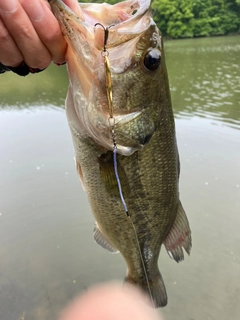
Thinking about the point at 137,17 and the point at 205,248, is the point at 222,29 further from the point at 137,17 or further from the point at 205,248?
the point at 137,17

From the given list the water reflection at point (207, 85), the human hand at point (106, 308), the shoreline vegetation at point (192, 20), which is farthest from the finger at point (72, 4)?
the shoreline vegetation at point (192, 20)

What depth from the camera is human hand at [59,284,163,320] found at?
10.5 feet

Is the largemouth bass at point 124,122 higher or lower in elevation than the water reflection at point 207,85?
Answer: higher

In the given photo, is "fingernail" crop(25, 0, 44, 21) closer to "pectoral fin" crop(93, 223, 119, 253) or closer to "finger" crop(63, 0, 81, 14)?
"finger" crop(63, 0, 81, 14)

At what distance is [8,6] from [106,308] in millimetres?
3257

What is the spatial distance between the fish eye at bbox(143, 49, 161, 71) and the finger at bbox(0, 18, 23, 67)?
1.73 ft

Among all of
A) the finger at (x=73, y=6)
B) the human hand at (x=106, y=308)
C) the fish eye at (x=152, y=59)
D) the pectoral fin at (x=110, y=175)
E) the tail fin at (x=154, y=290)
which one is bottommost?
the human hand at (x=106, y=308)

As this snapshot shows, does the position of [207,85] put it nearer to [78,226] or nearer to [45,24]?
[78,226]

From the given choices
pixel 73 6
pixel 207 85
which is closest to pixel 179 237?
pixel 73 6

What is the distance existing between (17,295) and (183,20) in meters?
41.7

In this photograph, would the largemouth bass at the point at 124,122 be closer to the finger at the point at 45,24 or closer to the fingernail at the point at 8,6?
the finger at the point at 45,24

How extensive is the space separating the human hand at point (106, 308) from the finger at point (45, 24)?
2.43m

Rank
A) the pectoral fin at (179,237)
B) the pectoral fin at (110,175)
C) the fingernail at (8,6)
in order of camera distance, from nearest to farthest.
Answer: the fingernail at (8,6) < the pectoral fin at (110,175) < the pectoral fin at (179,237)

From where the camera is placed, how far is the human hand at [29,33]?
1.05 metres
